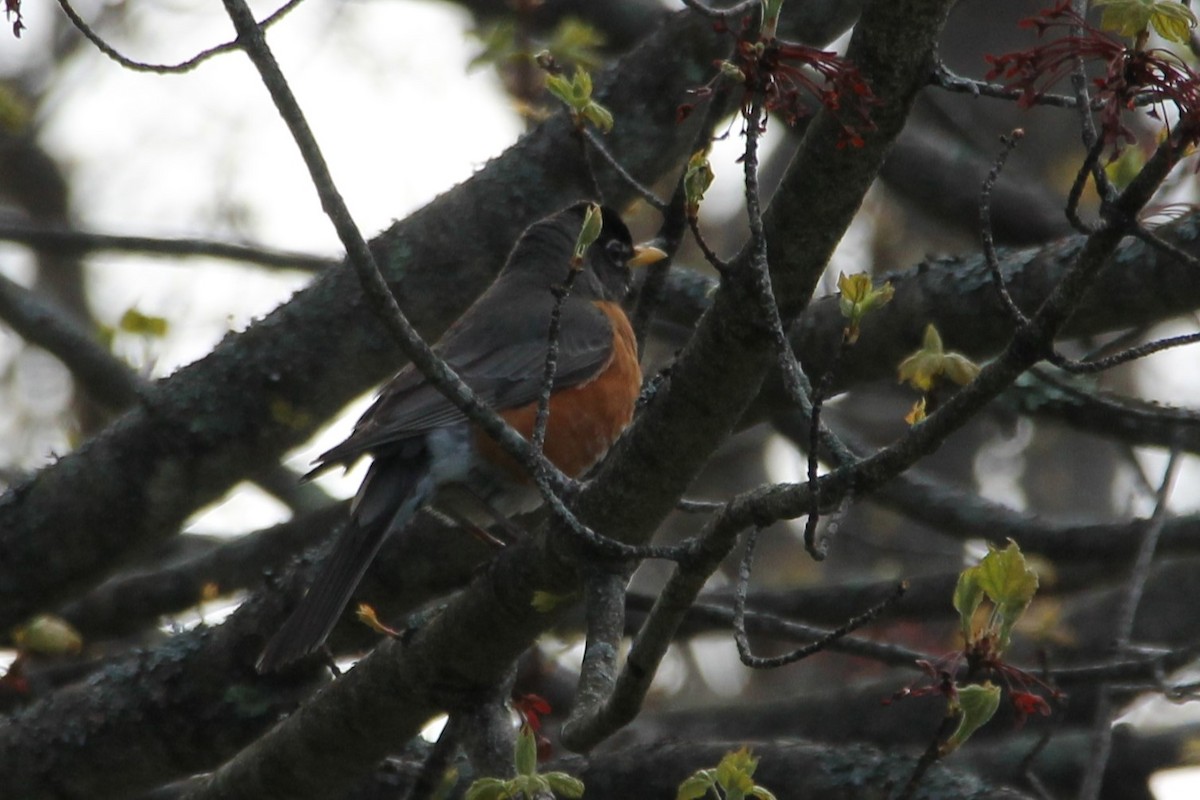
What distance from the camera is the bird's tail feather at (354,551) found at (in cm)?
372

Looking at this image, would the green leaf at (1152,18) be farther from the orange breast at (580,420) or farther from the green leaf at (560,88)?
the orange breast at (580,420)

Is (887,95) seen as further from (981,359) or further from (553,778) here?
(981,359)

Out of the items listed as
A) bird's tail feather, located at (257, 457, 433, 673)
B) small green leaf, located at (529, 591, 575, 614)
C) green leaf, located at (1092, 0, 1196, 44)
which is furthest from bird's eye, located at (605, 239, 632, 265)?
green leaf, located at (1092, 0, 1196, 44)

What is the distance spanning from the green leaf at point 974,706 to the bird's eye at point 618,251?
3367 mm

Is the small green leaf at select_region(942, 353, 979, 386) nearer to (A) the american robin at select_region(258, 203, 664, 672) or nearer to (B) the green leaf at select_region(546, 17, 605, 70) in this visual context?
(A) the american robin at select_region(258, 203, 664, 672)

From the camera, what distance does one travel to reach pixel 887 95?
7.63 ft

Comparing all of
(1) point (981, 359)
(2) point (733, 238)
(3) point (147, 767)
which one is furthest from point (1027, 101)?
(2) point (733, 238)

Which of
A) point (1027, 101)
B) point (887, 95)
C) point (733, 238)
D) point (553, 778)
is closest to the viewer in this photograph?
point (1027, 101)

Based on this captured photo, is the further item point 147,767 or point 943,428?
point 147,767

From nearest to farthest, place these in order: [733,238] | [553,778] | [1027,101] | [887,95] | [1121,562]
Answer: [1027,101]
[887,95]
[553,778]
[1121,562]
[733,238]

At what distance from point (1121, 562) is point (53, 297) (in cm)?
661

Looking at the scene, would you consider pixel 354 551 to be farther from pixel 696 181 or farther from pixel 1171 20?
pixel 1171 20

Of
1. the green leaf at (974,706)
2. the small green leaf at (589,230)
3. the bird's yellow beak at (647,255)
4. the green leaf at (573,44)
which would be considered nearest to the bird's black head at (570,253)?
the bird's yellow beak at (647,255)

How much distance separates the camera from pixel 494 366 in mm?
4918
